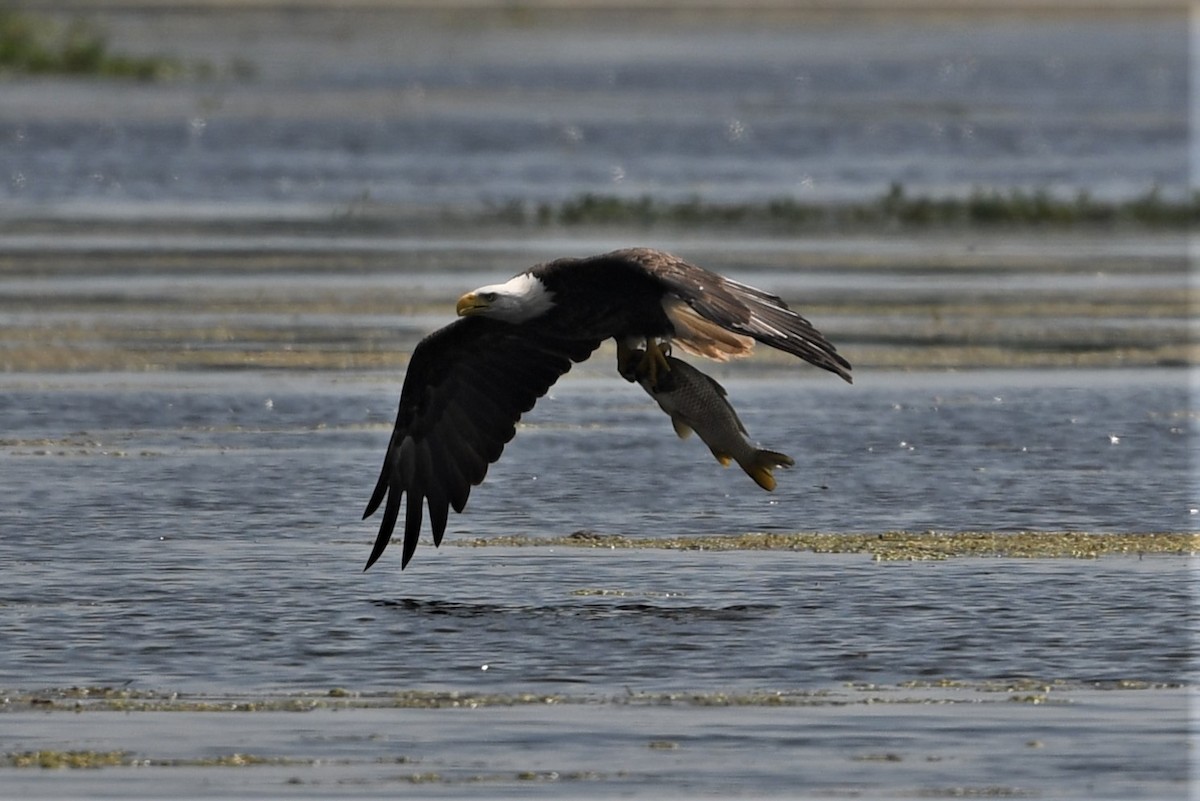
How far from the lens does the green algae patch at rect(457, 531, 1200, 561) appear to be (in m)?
9.62

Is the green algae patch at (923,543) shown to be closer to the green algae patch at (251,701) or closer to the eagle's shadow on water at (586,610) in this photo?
the eagle's shadow on water at (586,610)

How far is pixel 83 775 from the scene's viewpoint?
669cm

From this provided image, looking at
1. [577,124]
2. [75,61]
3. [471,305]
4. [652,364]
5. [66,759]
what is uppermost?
[75,61]

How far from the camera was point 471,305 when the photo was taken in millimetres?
9273

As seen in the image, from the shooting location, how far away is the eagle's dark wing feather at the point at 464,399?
959cm

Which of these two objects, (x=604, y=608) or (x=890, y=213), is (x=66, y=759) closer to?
(x=604, y=608)

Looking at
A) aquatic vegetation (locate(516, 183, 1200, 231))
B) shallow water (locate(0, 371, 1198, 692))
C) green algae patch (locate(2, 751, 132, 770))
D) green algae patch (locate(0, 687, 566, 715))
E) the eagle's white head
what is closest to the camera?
green algae patch (locate(2, 751, 132, 770))

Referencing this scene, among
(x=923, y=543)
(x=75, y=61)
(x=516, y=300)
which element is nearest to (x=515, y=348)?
(x=516, y=300)

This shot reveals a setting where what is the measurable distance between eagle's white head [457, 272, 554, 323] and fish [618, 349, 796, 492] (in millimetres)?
367

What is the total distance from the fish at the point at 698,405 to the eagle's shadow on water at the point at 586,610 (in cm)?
85

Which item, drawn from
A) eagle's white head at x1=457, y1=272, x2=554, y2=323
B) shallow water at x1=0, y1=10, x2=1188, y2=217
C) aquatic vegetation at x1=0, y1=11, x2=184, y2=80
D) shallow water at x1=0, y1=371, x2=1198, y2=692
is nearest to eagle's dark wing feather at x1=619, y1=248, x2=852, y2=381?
eagle's white head at x1=457, y1=272, x2=554, y2=323

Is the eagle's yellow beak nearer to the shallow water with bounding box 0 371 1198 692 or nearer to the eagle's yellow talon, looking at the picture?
the eagle's yellow talon

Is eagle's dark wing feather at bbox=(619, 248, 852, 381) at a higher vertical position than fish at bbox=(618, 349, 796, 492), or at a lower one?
higher

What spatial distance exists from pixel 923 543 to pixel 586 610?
161 cm
